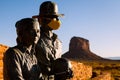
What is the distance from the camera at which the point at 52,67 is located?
3172 mm

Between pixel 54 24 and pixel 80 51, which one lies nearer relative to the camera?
pixel 54 24

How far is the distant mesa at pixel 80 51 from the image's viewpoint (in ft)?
297

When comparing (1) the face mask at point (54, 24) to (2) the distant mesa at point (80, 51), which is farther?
(2) the distant mesa at point (80, 51)

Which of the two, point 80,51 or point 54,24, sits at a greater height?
point 54,24

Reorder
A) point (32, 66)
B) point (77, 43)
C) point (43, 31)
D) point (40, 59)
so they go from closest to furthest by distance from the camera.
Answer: point (32, 66)
point (40, 59)
point (43, 31)
point (77, 43)

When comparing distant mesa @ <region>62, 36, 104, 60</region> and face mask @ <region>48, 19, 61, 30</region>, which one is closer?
face mask @ <region>48, 19, 61, 30</region>

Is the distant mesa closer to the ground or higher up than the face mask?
closer to the ground

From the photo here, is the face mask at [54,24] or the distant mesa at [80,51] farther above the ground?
the face mask at [54,24]

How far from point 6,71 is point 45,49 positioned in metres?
0.98

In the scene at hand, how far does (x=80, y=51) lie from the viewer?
94.0 metres

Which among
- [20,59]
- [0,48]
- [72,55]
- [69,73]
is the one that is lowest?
[72,55]

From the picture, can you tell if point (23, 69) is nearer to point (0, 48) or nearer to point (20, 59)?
point (20, 59)

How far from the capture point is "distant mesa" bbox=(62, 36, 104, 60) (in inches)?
3565

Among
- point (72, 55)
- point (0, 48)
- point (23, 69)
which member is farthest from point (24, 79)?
point (72, 55)
